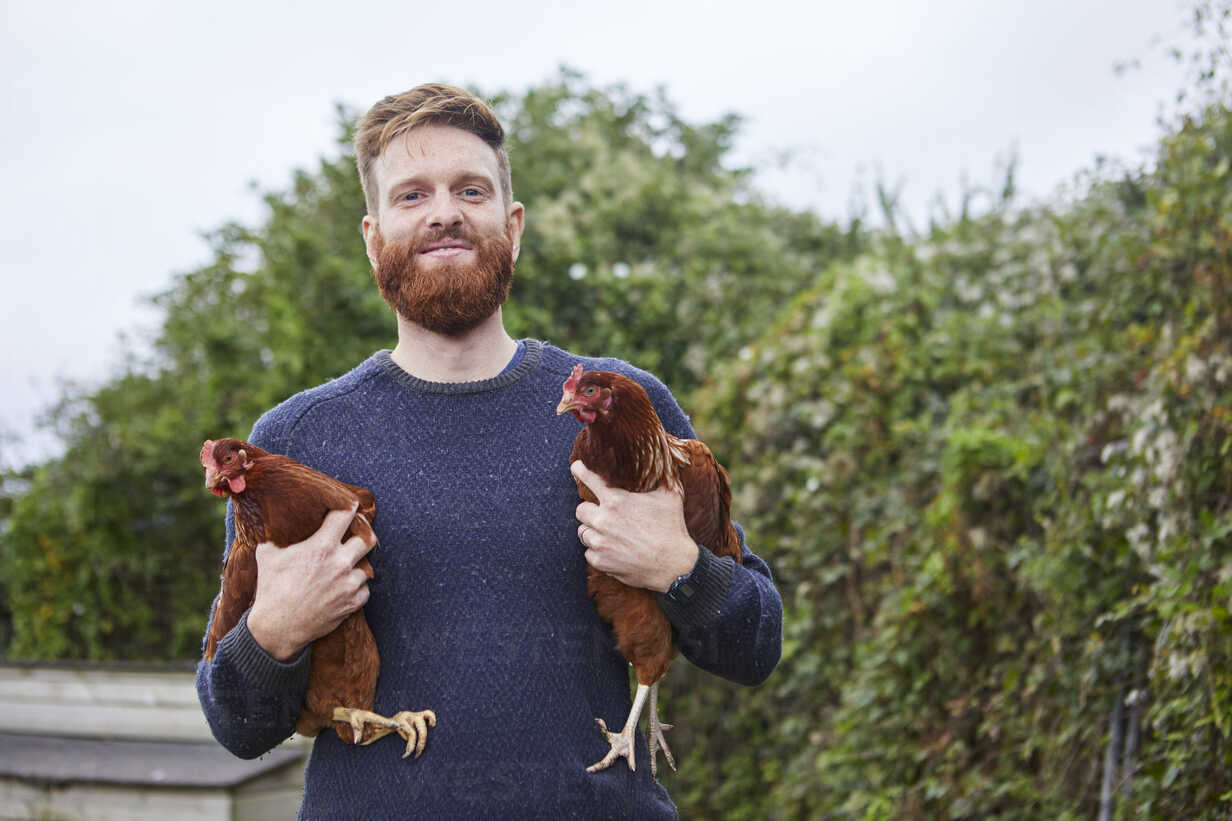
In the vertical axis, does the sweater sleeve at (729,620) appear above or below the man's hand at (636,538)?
below

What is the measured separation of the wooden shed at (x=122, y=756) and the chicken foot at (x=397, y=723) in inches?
96.7

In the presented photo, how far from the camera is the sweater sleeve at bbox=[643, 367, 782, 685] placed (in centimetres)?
161

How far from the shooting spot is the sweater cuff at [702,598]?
63.1 inches

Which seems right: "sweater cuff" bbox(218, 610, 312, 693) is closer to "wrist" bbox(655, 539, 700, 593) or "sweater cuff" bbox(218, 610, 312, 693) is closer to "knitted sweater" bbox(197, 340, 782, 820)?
"knitted sweater" bbox(197, 340, 782, 820)

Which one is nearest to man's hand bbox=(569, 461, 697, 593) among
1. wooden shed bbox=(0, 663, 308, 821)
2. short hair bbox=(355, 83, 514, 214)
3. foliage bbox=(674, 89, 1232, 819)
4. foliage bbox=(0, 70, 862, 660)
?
short hair bbox=(355, 83, 514, 214)

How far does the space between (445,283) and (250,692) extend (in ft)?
2.28

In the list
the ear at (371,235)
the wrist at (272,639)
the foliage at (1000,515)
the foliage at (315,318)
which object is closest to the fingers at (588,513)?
the wrist at (272,639)

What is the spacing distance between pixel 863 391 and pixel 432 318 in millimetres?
3120

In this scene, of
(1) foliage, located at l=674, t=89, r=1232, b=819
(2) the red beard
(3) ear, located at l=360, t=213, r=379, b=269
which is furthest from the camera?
(1) foliage, located at l=674, t=89, r=1232, b=819

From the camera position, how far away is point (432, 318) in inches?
68.8

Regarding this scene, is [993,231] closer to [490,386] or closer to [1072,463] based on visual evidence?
[1072,463]

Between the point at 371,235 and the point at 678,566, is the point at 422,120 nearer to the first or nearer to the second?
the point at 371,235

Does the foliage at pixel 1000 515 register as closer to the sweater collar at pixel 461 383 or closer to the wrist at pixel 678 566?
the wrist at pixel 678 566

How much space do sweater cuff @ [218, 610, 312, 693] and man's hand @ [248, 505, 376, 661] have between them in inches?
0.4
